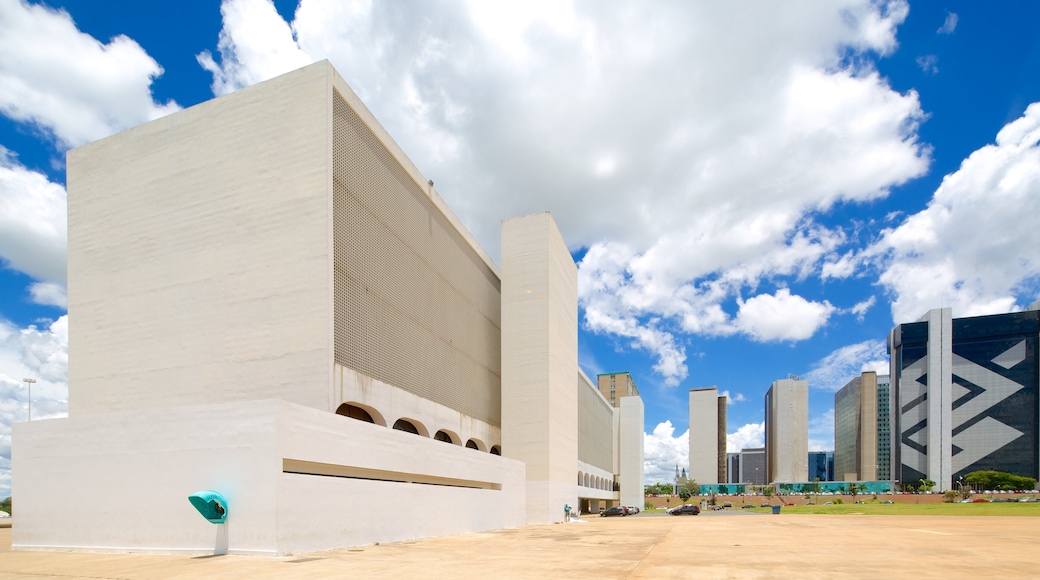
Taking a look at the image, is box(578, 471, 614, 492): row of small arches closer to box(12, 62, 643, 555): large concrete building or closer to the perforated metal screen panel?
the perforated metal screen panel

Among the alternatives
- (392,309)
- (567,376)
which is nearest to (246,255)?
(392,309)

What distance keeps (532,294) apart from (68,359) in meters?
28.8

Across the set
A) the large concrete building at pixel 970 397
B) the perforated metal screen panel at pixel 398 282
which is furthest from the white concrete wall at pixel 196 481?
the large concrete building at pixel 970 397

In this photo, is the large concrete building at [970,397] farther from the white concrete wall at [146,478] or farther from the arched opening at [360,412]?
the white concrete wall at [146,478]

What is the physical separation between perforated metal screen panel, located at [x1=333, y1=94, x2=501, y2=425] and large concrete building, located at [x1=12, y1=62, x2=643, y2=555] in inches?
5.5

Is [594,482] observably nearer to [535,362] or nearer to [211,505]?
[535,362]

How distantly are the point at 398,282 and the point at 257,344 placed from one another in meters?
7.76

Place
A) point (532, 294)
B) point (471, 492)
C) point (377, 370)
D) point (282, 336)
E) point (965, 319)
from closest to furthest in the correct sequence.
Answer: point (282, 336)
point (377, 370)
point (471, 492)
point (532, 294)
point (965, 319)

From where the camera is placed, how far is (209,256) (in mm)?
28172

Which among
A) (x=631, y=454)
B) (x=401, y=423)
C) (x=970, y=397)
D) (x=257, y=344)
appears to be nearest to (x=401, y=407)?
(x=401, y=423)

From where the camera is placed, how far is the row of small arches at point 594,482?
7550 cm

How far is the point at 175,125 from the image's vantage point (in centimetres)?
2988

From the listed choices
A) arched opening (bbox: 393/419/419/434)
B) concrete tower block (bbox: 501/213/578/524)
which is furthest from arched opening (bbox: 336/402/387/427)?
concrete tower block (bbox: 501/213/578/524)

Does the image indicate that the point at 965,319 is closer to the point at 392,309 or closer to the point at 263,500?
the point at 392,309
